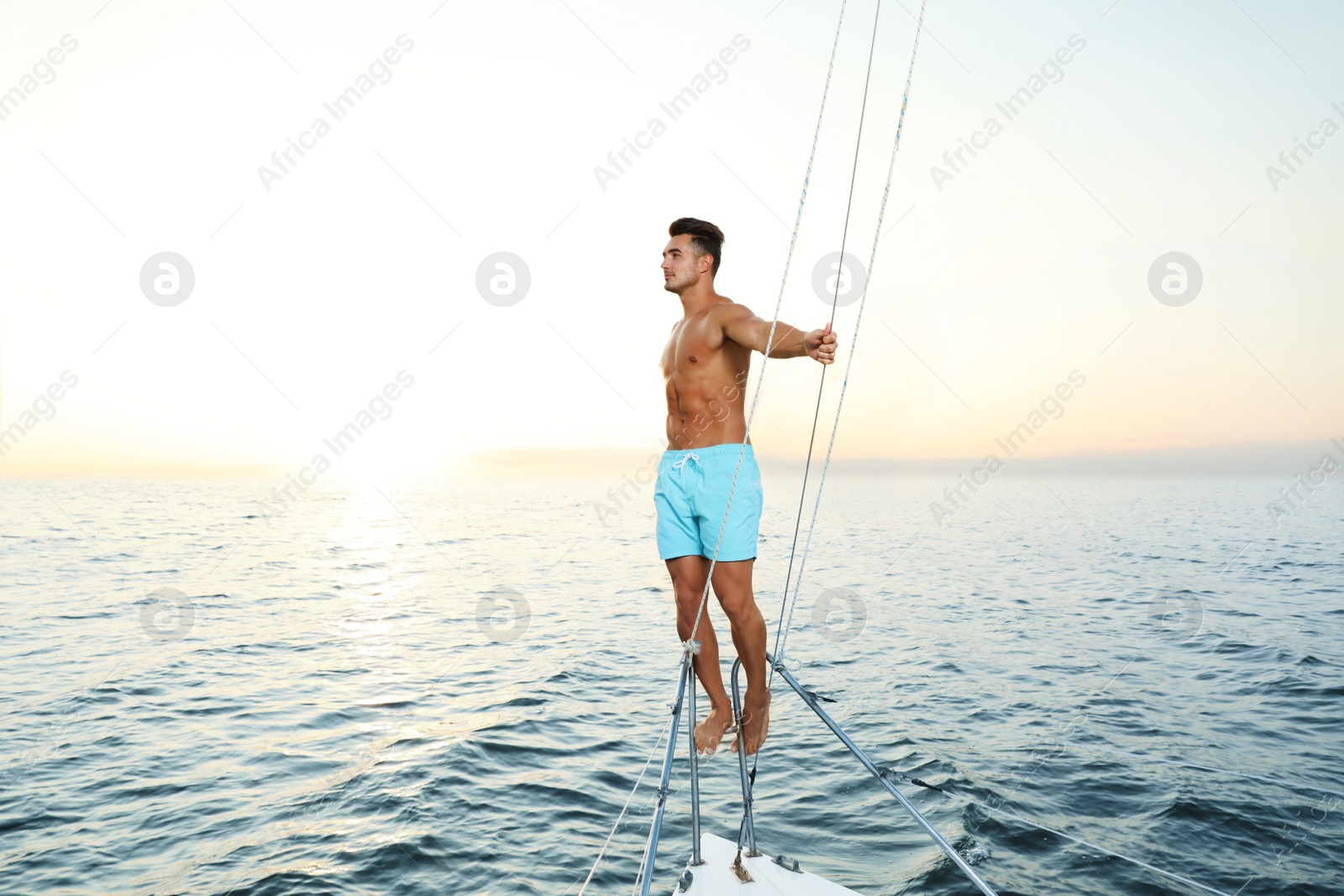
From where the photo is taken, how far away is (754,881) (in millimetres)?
3652

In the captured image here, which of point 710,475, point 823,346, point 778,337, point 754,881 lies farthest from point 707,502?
point 754,881

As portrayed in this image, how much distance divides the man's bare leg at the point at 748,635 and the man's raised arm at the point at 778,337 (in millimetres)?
1087

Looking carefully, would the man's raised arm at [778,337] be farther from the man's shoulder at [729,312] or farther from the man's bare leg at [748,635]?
the man's bare leg at [748,635]

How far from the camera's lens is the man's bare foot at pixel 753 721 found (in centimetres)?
418

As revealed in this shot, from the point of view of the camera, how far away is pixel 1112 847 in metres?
6.19

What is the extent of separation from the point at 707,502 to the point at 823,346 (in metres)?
1.09

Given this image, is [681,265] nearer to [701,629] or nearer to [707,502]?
[707,502]

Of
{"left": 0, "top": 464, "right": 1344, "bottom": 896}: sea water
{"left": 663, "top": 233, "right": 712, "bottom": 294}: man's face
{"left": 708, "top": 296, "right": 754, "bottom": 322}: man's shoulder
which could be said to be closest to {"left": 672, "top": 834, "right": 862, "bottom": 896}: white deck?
{"left": 0, "top": 464, "right": 1344, "bottom": 896}: sea water

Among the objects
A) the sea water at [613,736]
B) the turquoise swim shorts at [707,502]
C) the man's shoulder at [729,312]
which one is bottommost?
the sea water at [613,736]

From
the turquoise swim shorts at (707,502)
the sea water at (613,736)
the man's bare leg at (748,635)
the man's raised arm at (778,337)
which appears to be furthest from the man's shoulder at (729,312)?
the sea water at (613,736)

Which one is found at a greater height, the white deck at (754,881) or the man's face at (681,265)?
the man's face at (681,265)

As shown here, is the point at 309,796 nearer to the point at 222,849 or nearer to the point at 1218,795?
the point at 222,849

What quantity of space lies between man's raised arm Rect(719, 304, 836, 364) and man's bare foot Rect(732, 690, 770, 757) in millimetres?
1745

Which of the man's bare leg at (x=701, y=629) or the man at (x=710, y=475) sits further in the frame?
the man's bare leg at (x=701, y=629)
